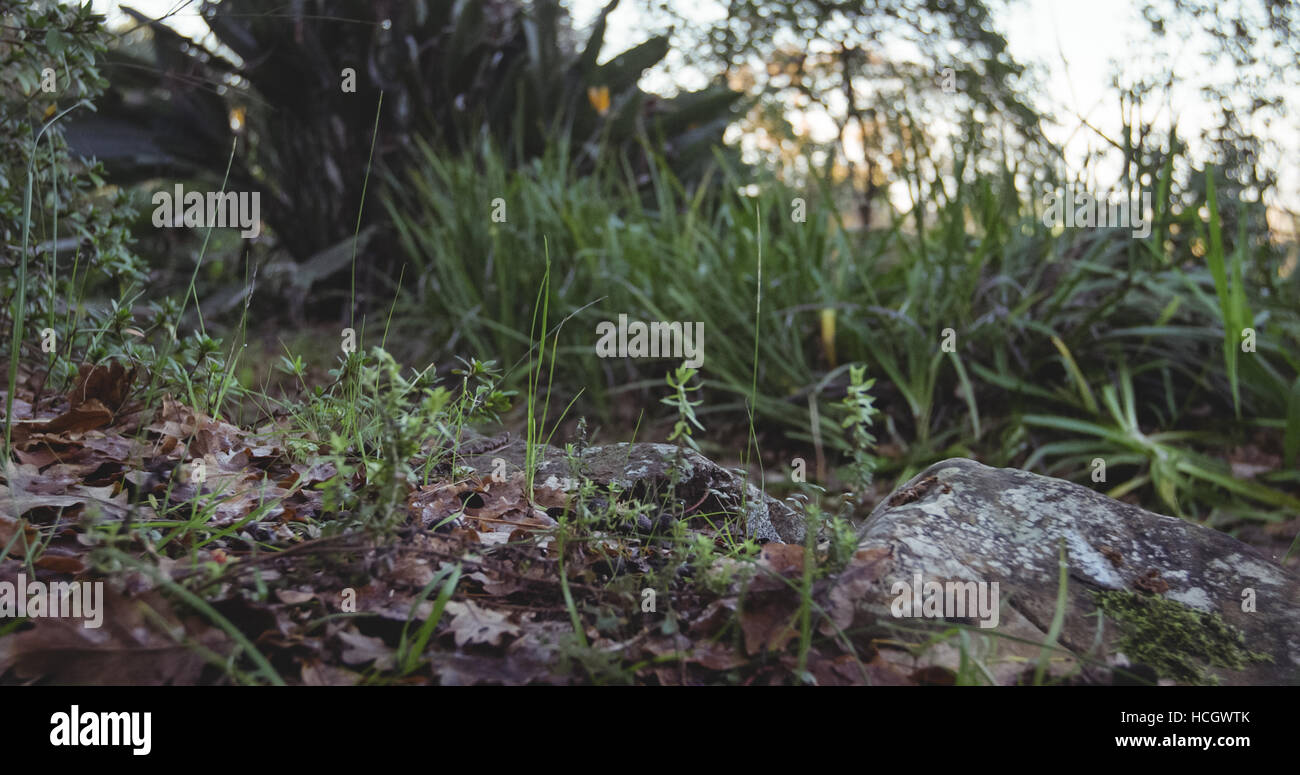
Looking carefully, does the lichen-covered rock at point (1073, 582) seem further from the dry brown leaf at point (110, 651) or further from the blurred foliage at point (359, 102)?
the blurred foliage at point (359, 102)

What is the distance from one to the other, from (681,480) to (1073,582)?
24.4 inches

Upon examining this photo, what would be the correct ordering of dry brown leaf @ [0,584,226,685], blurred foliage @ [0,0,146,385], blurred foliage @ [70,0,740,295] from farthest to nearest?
blurred foliage @ [70,0,740,295], blurred foliage @ [0,0,146,385], dry brown leaf @ [0,584,226,685]

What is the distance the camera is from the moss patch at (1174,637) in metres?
1.12

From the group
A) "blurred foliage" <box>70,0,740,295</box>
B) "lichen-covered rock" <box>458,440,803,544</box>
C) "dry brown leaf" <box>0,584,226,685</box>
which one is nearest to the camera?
"dry brown leaf" <box>0,584,226,685</box>

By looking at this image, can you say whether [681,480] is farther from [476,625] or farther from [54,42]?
[54,42]

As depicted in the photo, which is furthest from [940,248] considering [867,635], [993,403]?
[867,635]

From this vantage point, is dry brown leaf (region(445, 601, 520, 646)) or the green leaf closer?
dry brown leaf (region(445, 601, 520, 646))

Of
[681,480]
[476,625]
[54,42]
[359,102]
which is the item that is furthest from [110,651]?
[359,102]

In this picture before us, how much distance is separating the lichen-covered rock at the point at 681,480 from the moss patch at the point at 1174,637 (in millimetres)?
547

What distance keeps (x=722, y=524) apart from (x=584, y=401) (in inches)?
87.4

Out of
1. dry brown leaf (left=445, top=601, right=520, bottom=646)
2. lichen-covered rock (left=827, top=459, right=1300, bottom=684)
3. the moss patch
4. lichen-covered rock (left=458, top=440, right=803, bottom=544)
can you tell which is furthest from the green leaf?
the moss patch

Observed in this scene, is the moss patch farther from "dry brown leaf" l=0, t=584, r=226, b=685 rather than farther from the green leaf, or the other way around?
the green leaf

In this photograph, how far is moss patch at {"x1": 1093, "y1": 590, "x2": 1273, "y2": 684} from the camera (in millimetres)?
1119

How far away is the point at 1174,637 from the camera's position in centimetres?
117
